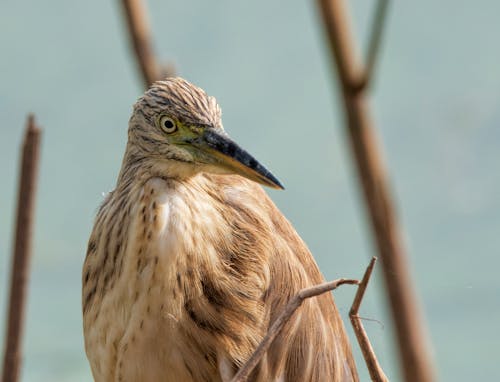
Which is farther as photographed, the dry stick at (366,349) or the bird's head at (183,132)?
the bird's head at (183,132)

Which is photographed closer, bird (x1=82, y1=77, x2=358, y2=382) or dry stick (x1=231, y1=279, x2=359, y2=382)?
dry stick (x1=231, y1=279, x2=359, y2=382)

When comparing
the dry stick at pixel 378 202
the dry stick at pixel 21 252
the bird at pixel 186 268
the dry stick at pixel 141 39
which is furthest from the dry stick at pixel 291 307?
the dry stick at pixel 141 39

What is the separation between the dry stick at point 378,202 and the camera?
0.93m

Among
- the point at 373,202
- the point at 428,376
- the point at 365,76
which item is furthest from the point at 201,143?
the point at 428,376

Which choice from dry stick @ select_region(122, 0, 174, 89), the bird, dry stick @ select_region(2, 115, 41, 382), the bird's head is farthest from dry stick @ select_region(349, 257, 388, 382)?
dry stick @ select_region(122, 0, 174, 89)

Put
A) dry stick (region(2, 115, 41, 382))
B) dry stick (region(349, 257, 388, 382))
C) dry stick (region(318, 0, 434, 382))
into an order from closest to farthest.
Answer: dry stick (region(318, 0, 434, 382))
dry stick (region(349, 257, 388, 382))
dry stick (region(2, 115, 41, 382))

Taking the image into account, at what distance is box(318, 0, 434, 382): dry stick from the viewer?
932mm

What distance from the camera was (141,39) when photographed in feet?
7.27

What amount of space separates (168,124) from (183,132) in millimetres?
65

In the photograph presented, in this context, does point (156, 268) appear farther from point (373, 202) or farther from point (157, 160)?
point (373, 202)

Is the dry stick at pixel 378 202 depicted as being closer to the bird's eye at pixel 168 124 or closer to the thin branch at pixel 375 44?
the thin branch at pixel 375 44

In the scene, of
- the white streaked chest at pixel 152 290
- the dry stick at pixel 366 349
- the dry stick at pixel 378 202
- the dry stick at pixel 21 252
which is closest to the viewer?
the dry stick at pixel 378 202

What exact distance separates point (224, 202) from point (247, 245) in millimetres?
173

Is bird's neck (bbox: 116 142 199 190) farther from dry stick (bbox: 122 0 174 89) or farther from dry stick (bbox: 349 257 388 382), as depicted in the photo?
dry stick (bbox: 349 257 388 382)
